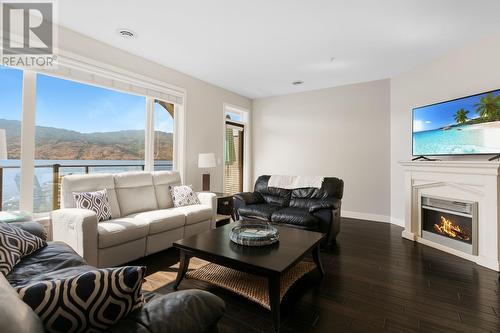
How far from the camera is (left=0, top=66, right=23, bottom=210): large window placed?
2.61 metres

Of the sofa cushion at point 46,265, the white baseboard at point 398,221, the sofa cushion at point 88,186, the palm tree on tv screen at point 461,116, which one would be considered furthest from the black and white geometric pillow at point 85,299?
the white baseboard at point 398,221

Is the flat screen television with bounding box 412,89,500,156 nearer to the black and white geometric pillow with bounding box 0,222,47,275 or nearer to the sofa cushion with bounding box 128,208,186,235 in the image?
the sofa cushion with bounding box 128,208,186,235

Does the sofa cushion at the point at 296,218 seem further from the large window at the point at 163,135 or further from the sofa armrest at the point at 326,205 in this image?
the large window at the point at 163,135

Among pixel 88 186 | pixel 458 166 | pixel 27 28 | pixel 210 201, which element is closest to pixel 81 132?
pixel 88 186

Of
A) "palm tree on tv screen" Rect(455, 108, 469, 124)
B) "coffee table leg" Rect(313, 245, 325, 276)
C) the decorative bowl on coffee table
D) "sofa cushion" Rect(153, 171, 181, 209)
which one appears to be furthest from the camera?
"sofa cushion" Rect(153, 171, 181, 209)

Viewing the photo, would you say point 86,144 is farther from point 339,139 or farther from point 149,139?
point 339,139

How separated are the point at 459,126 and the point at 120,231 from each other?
14.2 feet

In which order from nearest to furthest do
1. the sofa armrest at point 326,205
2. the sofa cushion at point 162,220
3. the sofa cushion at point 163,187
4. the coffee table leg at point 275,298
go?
the coffee table leg at point 275,298 → the sofa cushion at point 162,220 → the sofa armrest at point 326,205 → the sofa cushion at point 163,187

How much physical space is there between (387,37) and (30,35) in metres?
4.16

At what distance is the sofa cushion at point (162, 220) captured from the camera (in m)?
2.81

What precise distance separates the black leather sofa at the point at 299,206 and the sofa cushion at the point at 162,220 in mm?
1067

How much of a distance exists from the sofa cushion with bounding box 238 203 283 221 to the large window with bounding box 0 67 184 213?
61.8 inches

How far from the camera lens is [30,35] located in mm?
2656

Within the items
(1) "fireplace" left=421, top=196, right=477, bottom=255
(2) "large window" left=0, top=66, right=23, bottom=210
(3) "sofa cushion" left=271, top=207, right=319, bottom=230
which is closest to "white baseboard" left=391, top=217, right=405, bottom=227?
(1) "fireplace" left=421, top=196, right=477, bottom=255
